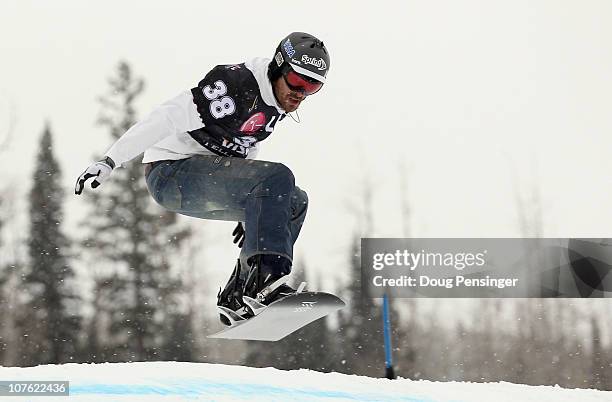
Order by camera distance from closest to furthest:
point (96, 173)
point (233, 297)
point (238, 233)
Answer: point (96, 173), point (233, 297), point (238, 233)

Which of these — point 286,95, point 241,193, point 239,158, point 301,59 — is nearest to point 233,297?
point 241,193

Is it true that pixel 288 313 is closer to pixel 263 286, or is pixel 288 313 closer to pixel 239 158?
pixel 263 286

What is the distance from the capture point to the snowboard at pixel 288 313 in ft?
12.7

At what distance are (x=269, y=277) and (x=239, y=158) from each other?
2.25 ft

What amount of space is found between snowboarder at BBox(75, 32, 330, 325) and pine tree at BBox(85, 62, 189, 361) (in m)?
17.2

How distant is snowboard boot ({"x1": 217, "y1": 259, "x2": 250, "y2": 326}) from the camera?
4270 millimetres

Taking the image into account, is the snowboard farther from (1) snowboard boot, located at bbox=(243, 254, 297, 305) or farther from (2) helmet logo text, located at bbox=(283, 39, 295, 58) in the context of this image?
(2) helmet logo text, located at bbox=(283, 39, 295, 58)

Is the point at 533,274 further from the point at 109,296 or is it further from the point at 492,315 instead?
the point at 109,296

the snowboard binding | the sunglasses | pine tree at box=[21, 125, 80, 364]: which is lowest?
pine tree at box=[21, 125, 80, 364]

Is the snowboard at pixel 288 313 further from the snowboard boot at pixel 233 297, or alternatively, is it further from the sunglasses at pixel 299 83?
the sunglasses at pixel 299 83

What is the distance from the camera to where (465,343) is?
85.2ft

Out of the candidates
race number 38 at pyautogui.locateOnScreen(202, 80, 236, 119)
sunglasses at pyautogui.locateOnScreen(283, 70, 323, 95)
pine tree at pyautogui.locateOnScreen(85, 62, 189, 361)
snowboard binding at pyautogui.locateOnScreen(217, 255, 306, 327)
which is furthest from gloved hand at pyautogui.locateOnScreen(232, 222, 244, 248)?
pine tree at pyautogui.locateOnScreen(85, 62, 189, 361)

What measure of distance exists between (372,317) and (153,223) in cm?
752

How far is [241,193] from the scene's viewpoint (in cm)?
407
